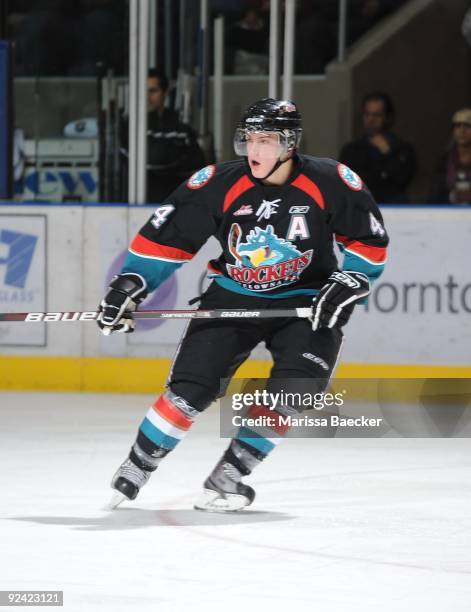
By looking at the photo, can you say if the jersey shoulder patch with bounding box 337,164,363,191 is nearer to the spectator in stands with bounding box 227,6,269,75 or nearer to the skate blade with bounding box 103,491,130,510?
the skate blade with bounding box 103,491,130,510

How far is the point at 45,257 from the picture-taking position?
7.10m

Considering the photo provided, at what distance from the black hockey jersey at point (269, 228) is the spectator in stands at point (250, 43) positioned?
4.27 meters

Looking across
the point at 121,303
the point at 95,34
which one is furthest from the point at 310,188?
the point at 95,34

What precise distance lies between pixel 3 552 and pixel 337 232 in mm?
1337

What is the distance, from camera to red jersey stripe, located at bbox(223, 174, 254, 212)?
14.4 ft

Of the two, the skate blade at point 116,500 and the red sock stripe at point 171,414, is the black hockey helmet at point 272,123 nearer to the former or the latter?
the red sock stripe at point 171,414

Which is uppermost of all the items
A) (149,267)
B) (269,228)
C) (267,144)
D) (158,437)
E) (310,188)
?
(267,144)

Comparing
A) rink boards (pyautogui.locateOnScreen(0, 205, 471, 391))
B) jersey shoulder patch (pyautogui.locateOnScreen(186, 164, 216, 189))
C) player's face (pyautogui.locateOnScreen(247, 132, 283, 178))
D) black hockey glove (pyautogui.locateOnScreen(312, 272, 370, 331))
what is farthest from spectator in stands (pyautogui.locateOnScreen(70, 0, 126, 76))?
black hockey glove (pyautogui.locateOnScreen(312, 272, 370, 331))

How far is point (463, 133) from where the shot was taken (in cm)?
710

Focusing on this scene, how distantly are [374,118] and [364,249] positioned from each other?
116 inches

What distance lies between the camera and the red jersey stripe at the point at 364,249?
14.6 feet

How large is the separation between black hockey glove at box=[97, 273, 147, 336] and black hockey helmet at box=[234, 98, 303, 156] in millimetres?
473

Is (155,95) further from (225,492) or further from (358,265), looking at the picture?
(225,492)

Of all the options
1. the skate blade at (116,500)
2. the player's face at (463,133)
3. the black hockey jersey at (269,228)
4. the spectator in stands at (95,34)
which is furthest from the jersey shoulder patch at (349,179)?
the spectator in stands at (95,34)
